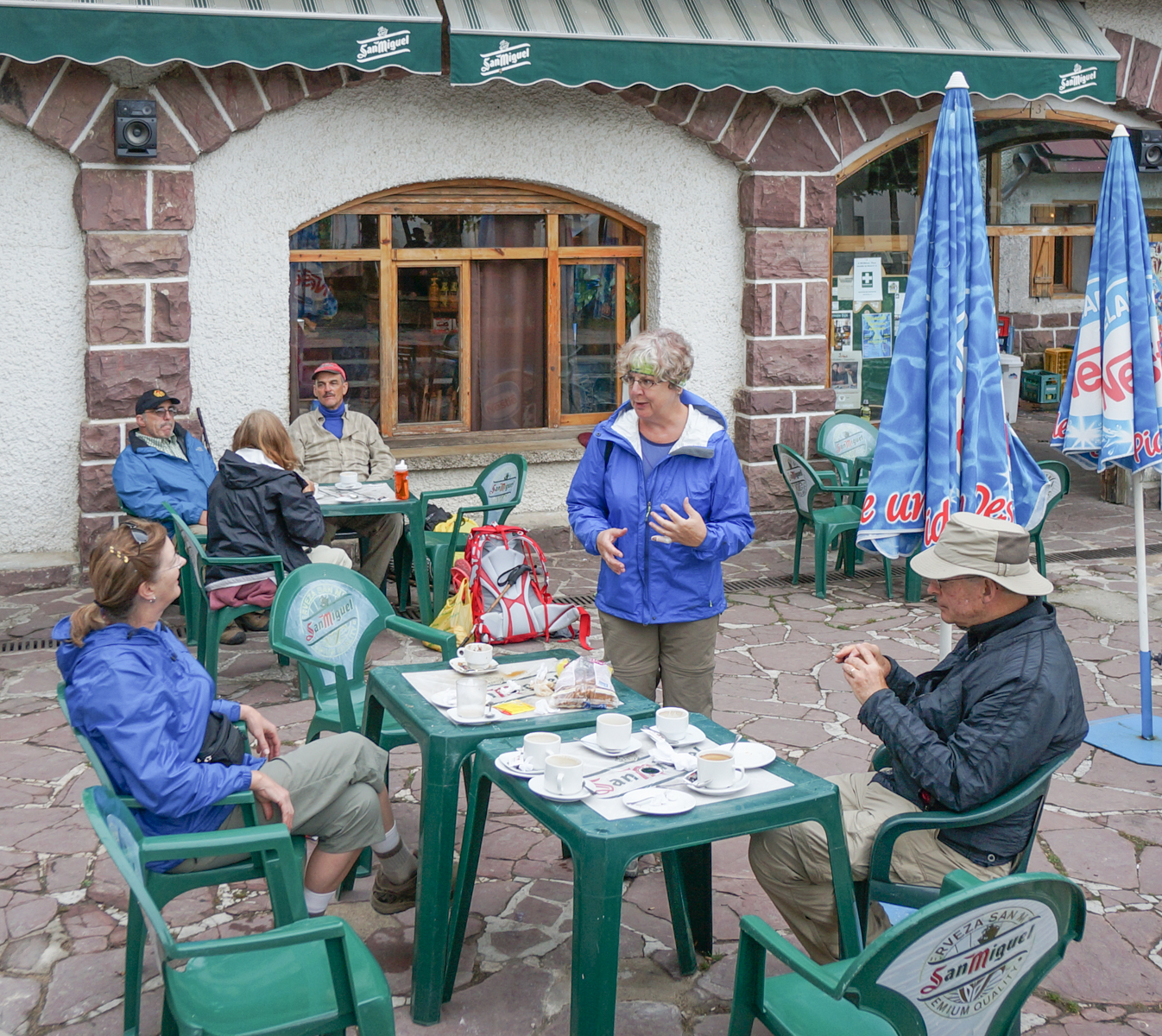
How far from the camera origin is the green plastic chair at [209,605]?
613 cm

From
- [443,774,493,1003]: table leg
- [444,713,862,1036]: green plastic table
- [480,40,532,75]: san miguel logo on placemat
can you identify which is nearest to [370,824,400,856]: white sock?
[443,774,493,1003]: table leg

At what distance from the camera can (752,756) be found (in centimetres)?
343

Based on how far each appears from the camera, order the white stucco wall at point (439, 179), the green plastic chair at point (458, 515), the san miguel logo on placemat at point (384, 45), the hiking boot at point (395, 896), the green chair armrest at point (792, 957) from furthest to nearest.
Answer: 1. the white stucco wall at point (439, 179)
2. the san miguel logo on placemat at point (384, 45)
3. the green plastic chair at point (458, 515)
4. the hiking boot at point (395, 896)
5. the green chair armrest at point (792, 957)

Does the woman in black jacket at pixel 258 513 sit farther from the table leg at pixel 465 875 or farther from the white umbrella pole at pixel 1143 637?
the white umbrella pole at pixel 1143 637

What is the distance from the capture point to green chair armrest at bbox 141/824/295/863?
3.02 metres

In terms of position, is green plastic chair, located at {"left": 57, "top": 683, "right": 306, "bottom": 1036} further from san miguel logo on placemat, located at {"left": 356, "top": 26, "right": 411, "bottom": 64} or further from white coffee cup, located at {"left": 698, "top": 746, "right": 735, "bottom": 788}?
san miguel logo on placemat, located at {"left": 356, "top": 26, "right": 411, "bottom": 64}

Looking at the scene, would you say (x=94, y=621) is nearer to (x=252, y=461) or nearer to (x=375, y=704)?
(x=375, y=704)

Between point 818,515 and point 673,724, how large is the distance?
187 inches

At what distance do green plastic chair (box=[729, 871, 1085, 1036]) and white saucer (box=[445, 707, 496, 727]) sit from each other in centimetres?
110

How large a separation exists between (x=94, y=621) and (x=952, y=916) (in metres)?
2.24

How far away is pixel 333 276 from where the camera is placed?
342 inches

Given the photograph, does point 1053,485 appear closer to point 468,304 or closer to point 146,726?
point 468,304

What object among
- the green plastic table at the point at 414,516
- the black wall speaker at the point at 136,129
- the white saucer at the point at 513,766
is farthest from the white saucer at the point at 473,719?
the black wall speaker at the point at 136,129

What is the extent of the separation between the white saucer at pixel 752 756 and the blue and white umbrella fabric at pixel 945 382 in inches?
51.9
